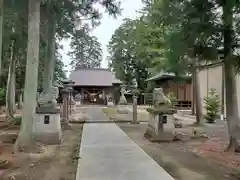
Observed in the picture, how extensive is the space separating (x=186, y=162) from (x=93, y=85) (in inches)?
1540

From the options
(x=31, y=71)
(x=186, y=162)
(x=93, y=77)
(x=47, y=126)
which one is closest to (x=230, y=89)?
(x=186, y=162)

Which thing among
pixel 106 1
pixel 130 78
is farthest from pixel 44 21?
pixel 130 78

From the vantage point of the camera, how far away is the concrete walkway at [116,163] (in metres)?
6.01

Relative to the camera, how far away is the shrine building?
46.3 m

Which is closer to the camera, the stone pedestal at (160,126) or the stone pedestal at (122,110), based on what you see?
the stone pedestal at (160,126)

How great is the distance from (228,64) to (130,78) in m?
38.1

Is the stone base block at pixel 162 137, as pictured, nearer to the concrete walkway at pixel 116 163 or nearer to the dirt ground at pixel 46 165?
the concrete walkway at pixel 116 163

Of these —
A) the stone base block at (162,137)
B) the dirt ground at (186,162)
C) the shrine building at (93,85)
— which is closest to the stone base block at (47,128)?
the dirt ground at (186,162)

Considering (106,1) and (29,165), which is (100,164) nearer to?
(29,165)

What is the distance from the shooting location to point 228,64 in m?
8.48

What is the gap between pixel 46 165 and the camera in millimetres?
7137

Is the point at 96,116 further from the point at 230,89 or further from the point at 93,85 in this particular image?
the point at 93,85

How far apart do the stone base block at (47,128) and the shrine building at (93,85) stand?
34.7 meters

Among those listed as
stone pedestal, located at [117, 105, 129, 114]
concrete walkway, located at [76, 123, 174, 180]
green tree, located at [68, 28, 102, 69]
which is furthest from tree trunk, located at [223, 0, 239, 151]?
green tree, located at [68, 28, 102, 69]
